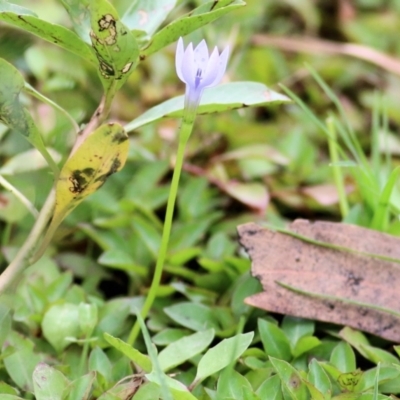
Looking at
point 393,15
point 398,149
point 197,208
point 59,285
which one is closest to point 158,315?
point 59,285

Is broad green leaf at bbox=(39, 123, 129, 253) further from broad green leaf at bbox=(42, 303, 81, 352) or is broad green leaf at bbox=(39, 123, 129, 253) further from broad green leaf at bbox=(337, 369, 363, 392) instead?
broad green leaf at bbox=(337, 369, 363, 392)

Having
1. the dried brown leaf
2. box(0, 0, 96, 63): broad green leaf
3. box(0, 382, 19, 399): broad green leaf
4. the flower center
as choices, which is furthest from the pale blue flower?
box(0, 382, 19, 399): broad green leaf

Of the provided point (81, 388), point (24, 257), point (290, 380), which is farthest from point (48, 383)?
point (290, 380)

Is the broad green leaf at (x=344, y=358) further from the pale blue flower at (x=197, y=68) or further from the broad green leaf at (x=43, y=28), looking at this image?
the broad green leaf at (x=43, y=28)

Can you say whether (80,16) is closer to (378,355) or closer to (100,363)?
(100,363)

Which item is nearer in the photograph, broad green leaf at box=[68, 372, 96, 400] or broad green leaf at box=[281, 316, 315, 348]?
broad green leaf at box=[68, 372, 96, 400]

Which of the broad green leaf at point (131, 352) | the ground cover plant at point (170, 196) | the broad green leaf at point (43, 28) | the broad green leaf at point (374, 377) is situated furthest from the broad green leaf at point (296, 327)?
the broad green leaf at point (43, 28)
